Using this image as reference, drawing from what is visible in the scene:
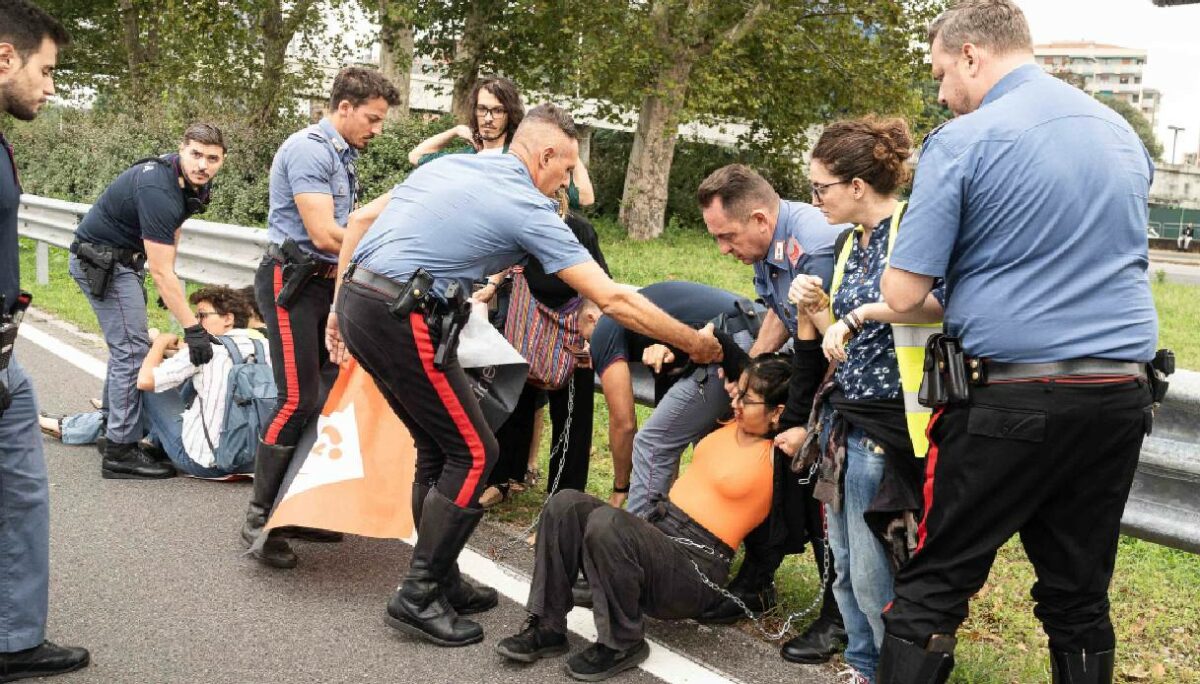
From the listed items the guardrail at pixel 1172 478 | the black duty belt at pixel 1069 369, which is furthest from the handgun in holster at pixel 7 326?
the guardrail at pixel 1172 478

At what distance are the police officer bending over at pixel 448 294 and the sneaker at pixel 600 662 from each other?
0.44 meters

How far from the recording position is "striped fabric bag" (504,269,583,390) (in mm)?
5086

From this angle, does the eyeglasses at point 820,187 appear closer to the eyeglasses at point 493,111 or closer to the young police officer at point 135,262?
the eyeglasses at point 493,111

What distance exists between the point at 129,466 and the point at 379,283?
2.78 m

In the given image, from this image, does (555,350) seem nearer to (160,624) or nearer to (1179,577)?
(160,624)

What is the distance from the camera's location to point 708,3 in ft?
67.8

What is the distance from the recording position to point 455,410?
162 inches

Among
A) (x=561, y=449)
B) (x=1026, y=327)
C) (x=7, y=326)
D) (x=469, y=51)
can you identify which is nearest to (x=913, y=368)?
(x=1026, y=327)

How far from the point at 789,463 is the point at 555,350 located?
1.42 metres

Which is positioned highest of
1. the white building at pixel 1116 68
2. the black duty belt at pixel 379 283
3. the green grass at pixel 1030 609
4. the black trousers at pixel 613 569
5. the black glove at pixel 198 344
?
the white building at pixel 1116 68

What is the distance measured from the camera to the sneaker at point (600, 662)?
3785 mm

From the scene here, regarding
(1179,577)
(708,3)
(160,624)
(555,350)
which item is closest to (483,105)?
(555,350)

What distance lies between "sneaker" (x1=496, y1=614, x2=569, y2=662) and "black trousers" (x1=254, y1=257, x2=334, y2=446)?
1.72 metres

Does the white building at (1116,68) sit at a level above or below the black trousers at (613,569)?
above
